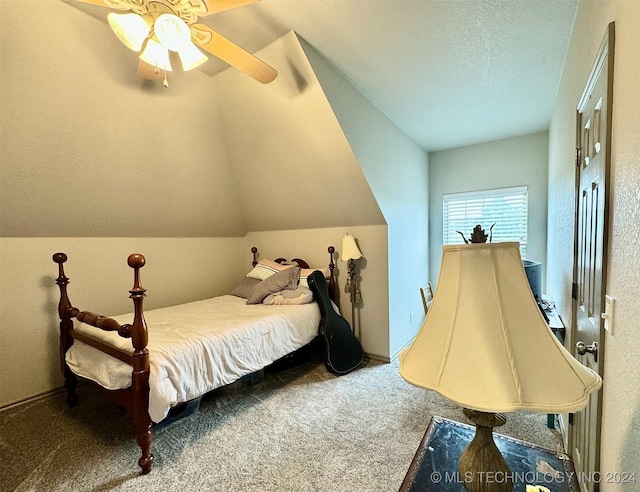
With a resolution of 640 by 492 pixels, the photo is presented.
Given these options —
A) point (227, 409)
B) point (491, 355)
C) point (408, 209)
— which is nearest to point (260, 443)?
point (227, 409)

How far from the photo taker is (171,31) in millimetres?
1385

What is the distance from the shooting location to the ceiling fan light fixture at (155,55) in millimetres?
1512

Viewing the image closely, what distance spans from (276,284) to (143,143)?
1796 mm

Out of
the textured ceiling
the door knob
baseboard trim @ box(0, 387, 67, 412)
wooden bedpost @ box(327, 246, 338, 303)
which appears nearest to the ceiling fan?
the textured ceiling

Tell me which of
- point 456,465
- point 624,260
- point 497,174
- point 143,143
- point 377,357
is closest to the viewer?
point 624,260

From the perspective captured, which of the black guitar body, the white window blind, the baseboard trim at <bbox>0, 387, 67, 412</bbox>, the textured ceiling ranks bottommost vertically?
the baseboard trim at <bbox>0, 387, 67, 412</bbox>

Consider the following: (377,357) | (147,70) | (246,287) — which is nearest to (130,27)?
(147,70)

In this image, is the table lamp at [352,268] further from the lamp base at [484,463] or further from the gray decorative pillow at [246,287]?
the lamp base at [484,463]

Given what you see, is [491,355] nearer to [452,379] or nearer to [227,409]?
[452,379]

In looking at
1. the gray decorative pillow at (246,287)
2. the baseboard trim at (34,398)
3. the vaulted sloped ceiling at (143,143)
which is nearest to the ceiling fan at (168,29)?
the vaulted sloped ceiling at (143,143)

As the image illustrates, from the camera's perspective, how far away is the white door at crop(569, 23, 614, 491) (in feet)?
3.48

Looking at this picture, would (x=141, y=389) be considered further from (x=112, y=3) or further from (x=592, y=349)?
(x=592, y=349)

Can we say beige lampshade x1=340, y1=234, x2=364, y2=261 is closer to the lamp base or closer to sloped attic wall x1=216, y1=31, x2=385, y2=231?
sloped attic wall x1=216, y1=31, x2=385, y2=231

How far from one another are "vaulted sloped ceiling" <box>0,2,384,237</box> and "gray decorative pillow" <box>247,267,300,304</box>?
2.36 feet
